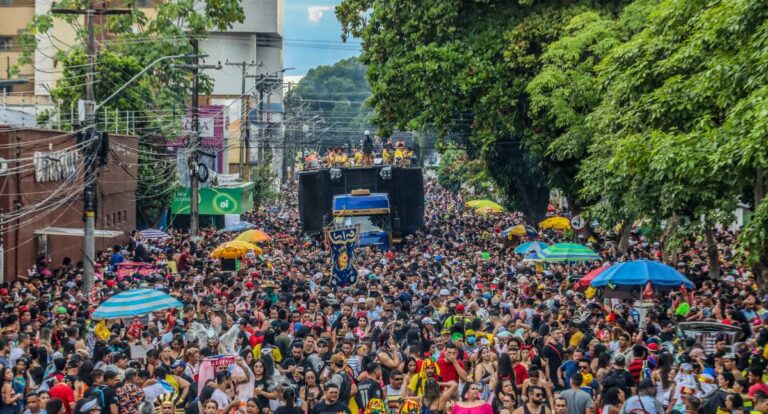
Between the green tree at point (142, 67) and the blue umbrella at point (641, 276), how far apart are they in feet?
81.5

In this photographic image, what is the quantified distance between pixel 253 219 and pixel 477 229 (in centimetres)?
1323

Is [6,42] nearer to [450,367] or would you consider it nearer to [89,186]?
[89,186]

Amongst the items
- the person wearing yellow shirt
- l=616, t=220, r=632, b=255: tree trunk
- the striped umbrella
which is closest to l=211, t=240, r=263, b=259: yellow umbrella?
l=616, t=220, r=632, b=255: tree trunk

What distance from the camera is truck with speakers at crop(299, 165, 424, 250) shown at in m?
40.2

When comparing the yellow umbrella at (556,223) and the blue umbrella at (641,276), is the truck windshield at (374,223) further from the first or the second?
the blue umbrella at (641,276)

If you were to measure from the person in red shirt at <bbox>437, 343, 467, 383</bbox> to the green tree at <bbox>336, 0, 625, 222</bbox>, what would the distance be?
24129 mm

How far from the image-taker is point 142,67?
51.7m

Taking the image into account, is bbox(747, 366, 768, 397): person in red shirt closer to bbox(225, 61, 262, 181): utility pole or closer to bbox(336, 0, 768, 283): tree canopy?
bbox(336, 0, 768, 283): tree canopy

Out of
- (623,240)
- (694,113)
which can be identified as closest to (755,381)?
(694,113)

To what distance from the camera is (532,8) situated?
39.7m

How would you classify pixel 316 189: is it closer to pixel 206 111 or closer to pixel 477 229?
pixel 477 229

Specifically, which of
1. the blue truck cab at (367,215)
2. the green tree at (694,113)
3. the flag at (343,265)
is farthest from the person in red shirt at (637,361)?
the blue truck cab at (367,215)

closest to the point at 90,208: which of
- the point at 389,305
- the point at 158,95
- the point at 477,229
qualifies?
the point at 389,305

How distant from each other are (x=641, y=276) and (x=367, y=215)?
20.2 meters
